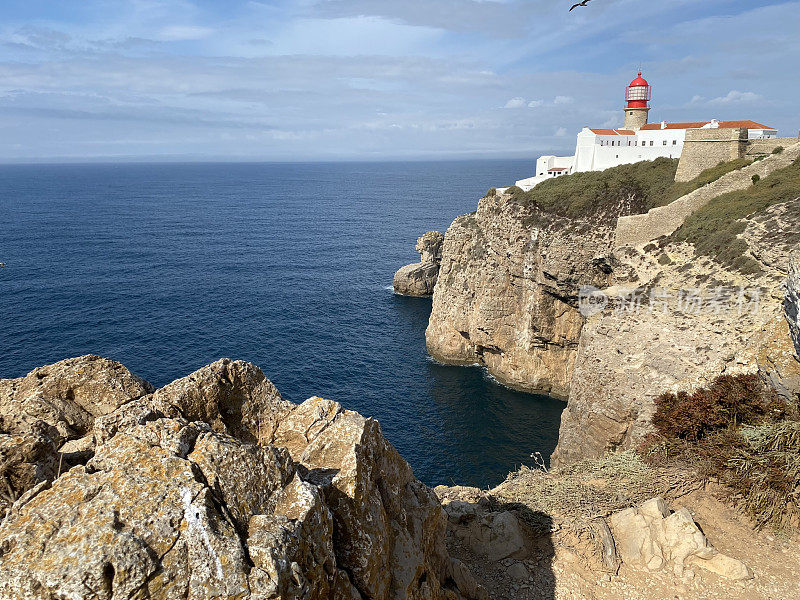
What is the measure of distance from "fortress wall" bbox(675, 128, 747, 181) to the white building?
11349 mm

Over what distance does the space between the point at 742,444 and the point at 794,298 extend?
7.86 meters

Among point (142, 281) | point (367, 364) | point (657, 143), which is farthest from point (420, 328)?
point (142, 281)

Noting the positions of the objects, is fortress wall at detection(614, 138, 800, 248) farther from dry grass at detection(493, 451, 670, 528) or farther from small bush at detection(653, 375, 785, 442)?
dry grass at detection(493, 451, 670, 528)

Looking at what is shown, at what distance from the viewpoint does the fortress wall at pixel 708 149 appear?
46.6 meters

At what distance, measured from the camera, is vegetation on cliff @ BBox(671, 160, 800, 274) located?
29.2 m

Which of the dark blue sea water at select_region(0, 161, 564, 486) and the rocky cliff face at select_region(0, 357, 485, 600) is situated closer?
the rocky cliff face at select_region(0, 357, 485, 600)

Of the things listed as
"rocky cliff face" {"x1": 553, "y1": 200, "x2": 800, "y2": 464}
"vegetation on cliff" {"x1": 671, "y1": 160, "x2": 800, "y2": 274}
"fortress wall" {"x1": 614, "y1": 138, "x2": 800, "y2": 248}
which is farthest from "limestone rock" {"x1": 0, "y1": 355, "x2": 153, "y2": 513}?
"fortress wall" {"x1": 614, "y1": 138, "x2": 800, "y2": 248}

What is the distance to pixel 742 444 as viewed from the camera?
1584 cm

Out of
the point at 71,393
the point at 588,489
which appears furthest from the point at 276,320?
the point at 71,393

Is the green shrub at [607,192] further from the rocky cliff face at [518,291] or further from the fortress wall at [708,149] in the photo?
the fortress wall at [708,149]

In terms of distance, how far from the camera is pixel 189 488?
6.49 m

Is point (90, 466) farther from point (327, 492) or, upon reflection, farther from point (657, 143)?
point (657, 143)

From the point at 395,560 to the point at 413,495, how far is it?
5.17 ft

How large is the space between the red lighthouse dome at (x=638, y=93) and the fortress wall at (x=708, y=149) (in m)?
21.0
